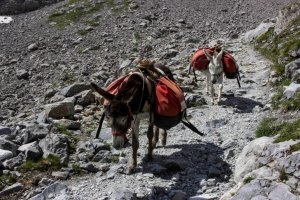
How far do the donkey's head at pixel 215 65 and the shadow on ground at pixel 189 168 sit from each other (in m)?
4.77

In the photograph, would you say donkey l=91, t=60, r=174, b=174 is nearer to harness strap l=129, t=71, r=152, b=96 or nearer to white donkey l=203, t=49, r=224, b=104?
harness strap l=129, t=71, r=152, b=96

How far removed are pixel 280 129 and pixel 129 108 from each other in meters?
3.48

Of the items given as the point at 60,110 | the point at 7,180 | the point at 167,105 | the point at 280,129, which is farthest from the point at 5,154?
the point at 280,129

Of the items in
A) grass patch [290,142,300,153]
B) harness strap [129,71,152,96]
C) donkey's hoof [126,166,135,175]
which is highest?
harness strap [129,71,152,96]

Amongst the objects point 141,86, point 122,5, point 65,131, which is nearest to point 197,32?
point 122,5

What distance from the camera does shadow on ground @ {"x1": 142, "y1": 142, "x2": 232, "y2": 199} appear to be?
848 centimetres

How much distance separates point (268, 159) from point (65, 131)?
568cm

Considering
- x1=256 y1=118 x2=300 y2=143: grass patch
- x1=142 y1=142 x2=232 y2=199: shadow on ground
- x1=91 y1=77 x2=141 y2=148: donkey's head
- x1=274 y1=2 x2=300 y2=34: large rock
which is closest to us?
x1=91 y1=77 x2=141 y2=148: donkey's head

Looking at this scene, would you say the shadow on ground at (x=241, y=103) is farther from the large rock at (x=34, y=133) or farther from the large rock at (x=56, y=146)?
the large rock at (x=34, y=133)

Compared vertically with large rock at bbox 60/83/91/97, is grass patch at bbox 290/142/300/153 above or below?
above

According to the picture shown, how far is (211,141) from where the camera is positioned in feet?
35.3

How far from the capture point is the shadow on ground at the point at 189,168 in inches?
334

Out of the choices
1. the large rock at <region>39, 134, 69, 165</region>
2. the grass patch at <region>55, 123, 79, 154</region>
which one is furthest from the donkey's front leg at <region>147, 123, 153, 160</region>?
the grass patch at <region>55, 123, 79, 154</region>

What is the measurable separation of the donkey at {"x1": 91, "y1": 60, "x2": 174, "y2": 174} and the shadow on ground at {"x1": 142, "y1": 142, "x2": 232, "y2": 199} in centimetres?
48
